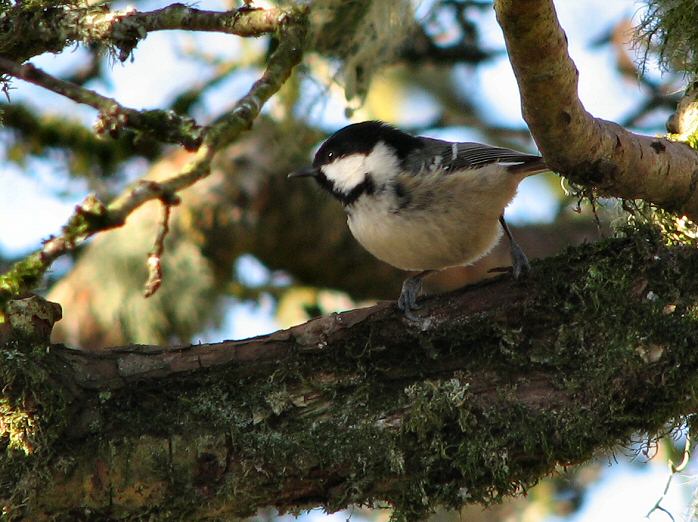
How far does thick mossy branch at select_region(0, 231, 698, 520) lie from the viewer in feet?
9.58

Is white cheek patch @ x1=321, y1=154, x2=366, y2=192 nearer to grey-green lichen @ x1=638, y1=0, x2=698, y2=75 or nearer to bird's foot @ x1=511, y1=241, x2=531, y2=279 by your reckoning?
bird's foot @ x1=511, y1=241, x2=531, y2=279

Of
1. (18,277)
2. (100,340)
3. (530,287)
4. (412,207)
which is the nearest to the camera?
(18,277)

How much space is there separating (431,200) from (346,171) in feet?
2.13

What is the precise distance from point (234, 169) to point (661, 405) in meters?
3.69

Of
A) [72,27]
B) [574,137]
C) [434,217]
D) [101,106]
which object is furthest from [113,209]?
[434,217]

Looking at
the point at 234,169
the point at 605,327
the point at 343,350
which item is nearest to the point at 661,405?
the point at 605,327

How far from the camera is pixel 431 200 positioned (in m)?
3.66

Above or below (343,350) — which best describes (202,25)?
above

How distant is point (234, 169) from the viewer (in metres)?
6.00

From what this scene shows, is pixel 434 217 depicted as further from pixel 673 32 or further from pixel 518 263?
pixel 673 32

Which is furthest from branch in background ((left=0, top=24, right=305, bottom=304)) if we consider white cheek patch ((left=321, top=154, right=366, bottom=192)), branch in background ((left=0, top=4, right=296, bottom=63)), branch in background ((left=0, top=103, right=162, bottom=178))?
branch in background ((left=0, top=103, right=162, bottom=178))

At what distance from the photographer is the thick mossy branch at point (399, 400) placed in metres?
2.92

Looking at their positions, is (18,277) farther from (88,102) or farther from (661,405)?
(661,405)

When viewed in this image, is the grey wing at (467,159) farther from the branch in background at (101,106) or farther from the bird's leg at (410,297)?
the branch in background at (101,106)
